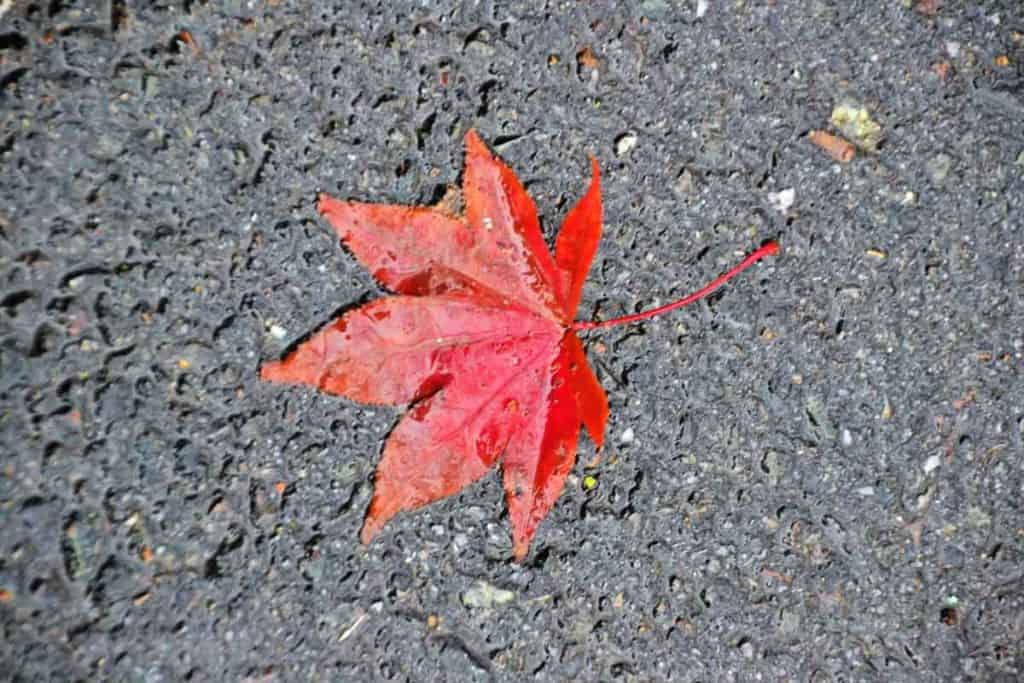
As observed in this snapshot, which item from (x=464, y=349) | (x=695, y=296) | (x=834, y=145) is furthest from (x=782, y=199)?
(x=464, y=349)

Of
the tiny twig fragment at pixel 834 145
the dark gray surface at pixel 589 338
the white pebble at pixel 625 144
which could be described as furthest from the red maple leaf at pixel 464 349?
the tiny twig fragment at pixel 834 145

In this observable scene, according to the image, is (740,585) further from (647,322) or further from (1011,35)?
(1011,35)

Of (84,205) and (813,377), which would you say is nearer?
(84,205)

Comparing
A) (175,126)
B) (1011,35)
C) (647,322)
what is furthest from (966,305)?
(175,126)

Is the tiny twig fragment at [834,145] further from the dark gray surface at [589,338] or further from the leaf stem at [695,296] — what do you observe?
the leaf stem at [695,296]

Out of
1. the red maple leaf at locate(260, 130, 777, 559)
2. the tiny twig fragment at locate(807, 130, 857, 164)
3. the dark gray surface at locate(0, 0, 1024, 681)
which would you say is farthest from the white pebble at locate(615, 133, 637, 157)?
the tiny twig fragment at locate(807, 130, 857, 164)
